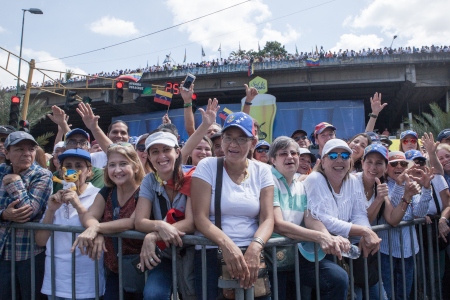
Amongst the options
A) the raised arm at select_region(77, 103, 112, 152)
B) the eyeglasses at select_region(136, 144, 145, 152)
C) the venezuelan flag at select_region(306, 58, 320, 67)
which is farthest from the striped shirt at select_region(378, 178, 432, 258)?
→ the venezuelan flag at select_region(306, 58, 320, 67)

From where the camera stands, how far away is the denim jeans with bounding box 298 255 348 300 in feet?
10.0

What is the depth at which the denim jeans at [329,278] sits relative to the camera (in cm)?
305

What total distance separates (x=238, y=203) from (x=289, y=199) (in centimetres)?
66

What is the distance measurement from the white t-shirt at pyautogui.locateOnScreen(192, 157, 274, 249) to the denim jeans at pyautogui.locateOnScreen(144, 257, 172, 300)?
33 cm

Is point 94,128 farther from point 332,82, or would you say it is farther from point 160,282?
point 332,82

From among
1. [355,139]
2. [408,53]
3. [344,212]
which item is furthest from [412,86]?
[344,212]

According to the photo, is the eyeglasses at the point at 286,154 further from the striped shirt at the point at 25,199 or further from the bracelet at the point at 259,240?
the striped shirt at the point at 25,199

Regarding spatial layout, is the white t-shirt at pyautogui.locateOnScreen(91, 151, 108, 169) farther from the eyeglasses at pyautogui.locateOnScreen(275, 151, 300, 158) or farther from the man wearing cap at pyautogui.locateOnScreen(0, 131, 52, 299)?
the eyeglasses at pyautogui.locateOnScreen(275, 151, 300, 158)

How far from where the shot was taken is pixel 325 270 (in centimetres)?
308

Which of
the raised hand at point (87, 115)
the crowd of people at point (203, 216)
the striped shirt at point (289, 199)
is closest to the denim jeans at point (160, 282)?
the crowd of people at point (203, 216)

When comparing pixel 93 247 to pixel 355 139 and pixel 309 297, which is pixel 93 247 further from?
pixel 355 139

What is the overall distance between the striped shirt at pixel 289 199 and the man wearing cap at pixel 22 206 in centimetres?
220

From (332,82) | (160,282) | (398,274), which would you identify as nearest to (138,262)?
(160,282)

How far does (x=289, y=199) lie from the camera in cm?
329
